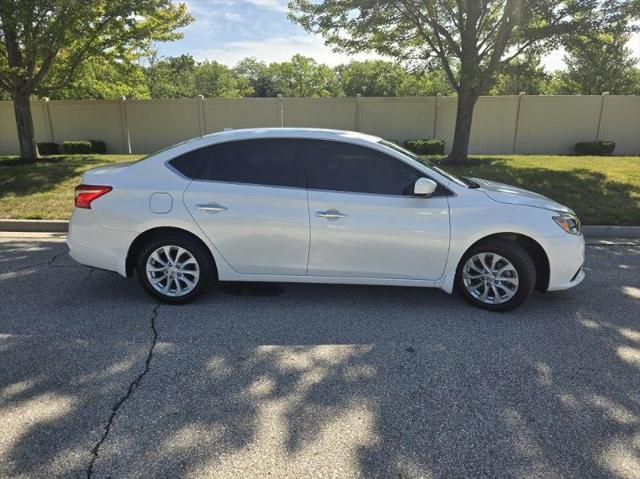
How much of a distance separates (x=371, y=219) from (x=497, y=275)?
4.24 ft

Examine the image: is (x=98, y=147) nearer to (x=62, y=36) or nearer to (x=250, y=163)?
(x=62, y=36)

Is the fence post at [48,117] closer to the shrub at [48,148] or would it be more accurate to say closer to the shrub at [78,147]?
the shrub at [48,148]

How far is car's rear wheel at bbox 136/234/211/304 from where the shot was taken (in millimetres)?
4473

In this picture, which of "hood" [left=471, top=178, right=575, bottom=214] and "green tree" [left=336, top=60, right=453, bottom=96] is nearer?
"hood" [left=471, top=178, right=575, bottom=214]

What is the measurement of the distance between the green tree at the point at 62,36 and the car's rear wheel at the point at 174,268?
8295mm

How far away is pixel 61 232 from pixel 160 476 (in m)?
6.63

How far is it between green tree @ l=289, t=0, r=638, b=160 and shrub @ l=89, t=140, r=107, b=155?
9469 millimetres

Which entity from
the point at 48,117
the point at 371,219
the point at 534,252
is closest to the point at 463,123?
the point at 534,252

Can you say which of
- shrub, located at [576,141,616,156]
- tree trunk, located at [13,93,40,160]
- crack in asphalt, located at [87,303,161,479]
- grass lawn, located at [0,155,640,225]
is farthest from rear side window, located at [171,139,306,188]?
shrub, located at [576,141,616,156]

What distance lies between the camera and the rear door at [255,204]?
4.36 m

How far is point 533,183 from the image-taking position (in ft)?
32.2

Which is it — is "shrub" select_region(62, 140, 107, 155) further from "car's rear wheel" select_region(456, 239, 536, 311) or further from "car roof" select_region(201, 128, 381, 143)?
"car's rear wheel" select_region(456, 239, 536, 311)

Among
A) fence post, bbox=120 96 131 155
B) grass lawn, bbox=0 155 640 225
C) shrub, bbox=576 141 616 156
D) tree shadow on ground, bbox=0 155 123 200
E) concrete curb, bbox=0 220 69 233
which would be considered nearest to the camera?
concrete curb, bbox=0 220 69 233

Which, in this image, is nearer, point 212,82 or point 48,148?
point 48,148
